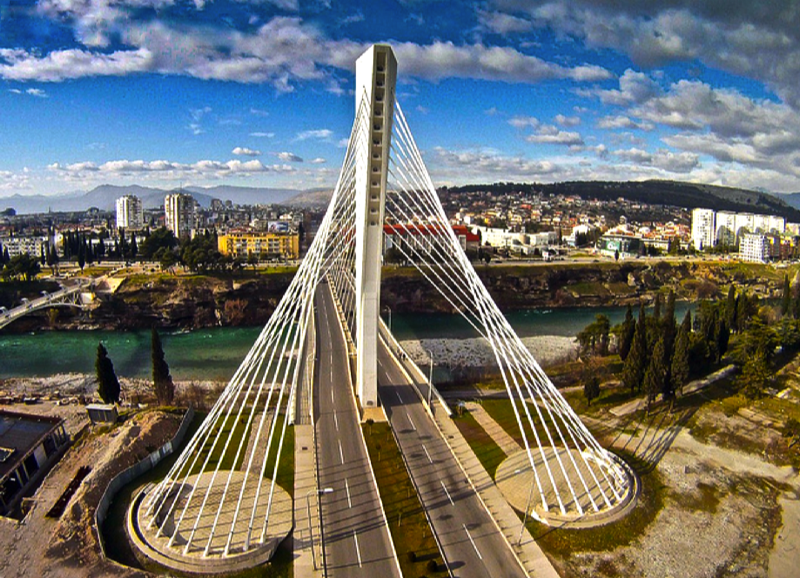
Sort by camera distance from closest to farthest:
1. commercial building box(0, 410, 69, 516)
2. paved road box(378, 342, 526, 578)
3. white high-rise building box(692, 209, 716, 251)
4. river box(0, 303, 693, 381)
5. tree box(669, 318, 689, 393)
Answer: paved road box(378, 342, 526, 578) → commercial building box(0, 410, 69, 516) → tree box(669, 318, 689, 393) → river box(0, 303, 693, 381) → white high-rise building box(692, 209, 716, 251)

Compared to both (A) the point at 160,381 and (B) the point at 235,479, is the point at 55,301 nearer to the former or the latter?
(A) the point at 160,381

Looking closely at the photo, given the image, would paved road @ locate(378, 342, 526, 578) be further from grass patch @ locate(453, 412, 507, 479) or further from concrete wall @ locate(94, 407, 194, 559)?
concrete wall @ locate(94, 407, 194, 559)

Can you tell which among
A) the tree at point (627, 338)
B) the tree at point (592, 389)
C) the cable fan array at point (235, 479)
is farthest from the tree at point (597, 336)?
the cable fan array at point (235, 479)

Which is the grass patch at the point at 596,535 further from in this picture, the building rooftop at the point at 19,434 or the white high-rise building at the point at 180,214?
the white high-rise building at the point at 180,214

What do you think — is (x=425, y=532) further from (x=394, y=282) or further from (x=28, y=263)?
(x=28, y=263)

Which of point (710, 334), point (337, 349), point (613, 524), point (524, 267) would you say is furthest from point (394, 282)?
point (613, 524)

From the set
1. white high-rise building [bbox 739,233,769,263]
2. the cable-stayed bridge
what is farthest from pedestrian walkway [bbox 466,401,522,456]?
white high-rise building [bbox 739,233,769,263]

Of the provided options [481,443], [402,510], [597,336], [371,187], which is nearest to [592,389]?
[481,443]
